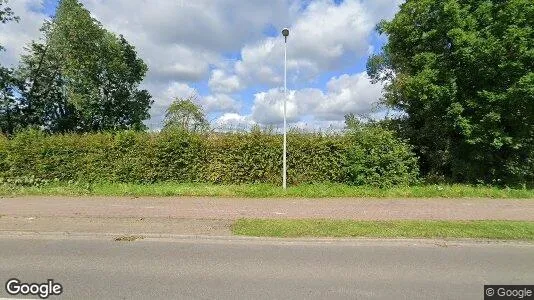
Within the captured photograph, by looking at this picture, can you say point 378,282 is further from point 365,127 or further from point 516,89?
point 516,89

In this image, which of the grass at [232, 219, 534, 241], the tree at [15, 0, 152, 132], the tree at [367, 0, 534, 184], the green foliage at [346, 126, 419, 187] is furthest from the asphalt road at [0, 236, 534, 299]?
the tree at [15, 0, 152, 132]

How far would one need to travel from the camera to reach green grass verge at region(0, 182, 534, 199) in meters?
11.5

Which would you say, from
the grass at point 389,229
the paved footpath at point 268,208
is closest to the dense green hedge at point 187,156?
the paved footpath at point 268,208

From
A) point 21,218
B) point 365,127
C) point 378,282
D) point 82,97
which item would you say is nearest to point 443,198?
point 365,127

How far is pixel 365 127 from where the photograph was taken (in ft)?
44.4

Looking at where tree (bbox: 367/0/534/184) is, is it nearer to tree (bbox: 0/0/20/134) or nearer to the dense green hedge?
the dense green hedge

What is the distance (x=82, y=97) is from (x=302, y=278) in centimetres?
2722

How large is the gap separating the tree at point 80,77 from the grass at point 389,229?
22.2m

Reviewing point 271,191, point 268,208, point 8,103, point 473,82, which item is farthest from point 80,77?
point 473,82

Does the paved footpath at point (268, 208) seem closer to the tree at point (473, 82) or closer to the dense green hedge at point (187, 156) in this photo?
the dense green hedge at point (187, 156)

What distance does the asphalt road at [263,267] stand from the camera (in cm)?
434

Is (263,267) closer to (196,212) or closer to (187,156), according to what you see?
(196,212)

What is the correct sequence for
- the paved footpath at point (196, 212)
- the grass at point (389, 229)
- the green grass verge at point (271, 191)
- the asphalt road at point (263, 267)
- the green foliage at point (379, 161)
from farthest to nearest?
the green foliage at point (379, 161), the green grass verge at point (271, 191), the paved footpath at point (196, 212), the grass at point (389, 229), the asphalt road at point (263, 267)

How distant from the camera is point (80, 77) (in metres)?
26.6
